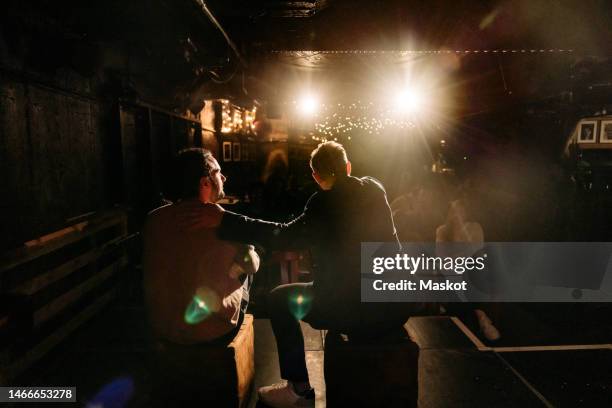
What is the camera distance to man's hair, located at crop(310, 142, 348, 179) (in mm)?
3189

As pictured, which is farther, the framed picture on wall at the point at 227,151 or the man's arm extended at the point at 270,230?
the framed picture on wall at the point at 227,151

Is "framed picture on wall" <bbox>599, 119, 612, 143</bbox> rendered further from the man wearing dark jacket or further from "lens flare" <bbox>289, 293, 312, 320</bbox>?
"lens flare" <bbox>289, 293, 312, 320</bbox>

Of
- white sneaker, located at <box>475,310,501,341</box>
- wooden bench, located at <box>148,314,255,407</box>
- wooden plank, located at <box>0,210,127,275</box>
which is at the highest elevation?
wooden plank, located at <box>0,210,127,275</box>

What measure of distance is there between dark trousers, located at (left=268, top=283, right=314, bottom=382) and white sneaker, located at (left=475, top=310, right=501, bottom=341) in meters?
2.77

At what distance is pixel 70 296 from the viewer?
475 cm

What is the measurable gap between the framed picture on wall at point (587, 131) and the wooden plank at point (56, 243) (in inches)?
426

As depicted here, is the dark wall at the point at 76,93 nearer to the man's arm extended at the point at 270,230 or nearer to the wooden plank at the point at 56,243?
the wooden plank at the point at 56,243

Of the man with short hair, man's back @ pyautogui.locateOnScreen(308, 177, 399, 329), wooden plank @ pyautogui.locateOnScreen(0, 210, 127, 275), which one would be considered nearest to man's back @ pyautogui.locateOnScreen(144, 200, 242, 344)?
the man with short hair

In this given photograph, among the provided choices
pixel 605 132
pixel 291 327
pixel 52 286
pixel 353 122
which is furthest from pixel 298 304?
pixel 353 122

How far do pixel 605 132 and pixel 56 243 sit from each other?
1207 cm

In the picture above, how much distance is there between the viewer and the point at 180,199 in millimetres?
3057

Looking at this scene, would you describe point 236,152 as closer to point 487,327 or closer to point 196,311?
point 487,327

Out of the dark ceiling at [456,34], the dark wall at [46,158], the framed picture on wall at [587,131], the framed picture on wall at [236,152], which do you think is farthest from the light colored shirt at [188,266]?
the framed picture on wall at [236,152]

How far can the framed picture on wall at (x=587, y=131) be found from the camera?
10.0 meters
